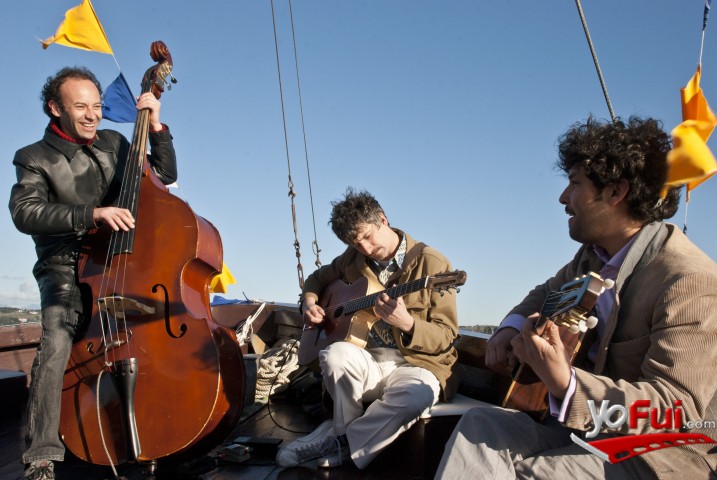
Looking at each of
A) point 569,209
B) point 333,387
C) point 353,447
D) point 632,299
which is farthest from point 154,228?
point 632,299

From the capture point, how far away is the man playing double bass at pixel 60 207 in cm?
227

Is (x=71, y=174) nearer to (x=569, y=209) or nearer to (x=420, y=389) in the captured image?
(x=420, y=389)

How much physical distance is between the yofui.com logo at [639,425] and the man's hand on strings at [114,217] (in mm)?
1932

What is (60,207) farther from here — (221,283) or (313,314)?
(221,283)

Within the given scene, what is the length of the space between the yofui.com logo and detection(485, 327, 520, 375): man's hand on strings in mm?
611

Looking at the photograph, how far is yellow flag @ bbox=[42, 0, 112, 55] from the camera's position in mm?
3820

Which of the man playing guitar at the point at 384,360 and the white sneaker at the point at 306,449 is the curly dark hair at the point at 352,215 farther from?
the white sneaker at the point at 306,449

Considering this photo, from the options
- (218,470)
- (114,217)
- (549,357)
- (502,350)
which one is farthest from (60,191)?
Result: (549,357)

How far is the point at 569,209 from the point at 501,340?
1.77ft

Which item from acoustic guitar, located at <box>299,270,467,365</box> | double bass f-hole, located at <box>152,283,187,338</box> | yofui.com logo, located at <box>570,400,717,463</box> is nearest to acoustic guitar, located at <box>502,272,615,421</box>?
yofui.com logo, located at <box>570,400,717,463</box>

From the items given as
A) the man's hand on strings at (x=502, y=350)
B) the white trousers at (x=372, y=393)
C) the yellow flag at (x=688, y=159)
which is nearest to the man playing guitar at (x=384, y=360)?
the white trousers at (x=372, y=393)

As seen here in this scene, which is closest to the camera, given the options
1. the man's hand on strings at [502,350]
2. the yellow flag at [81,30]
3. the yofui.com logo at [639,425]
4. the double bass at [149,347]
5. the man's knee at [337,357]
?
the yofui.com logo at [639,425]

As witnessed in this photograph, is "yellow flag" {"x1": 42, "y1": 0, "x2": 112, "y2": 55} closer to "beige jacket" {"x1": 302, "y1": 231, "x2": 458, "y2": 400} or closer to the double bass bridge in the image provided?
the double bass bridge

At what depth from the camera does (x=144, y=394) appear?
2.21m
